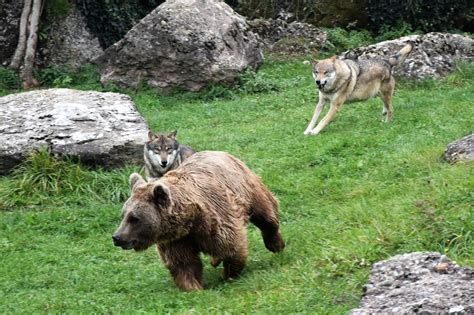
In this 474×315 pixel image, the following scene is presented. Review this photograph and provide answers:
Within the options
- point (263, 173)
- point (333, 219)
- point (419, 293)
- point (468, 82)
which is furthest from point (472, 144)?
point (468, 82)

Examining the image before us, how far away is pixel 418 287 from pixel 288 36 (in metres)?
15.7

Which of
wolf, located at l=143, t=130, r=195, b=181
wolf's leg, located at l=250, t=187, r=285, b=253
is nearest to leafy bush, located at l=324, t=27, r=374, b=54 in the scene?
wolf, located at l=143, t=130, r=195, b=181

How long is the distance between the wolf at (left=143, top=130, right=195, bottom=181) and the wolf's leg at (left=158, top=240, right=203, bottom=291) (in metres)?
3.67

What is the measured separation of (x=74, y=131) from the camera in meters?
12.2

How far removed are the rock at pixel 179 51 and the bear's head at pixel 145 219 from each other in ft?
34.5

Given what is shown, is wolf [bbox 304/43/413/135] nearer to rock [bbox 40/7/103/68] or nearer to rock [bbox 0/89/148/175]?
rock [bbox 0/89/148/175]

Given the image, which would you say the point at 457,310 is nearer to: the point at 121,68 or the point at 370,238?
the point at 370,238

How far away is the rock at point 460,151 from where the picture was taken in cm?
992

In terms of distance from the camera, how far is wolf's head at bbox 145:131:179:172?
36.9 feet

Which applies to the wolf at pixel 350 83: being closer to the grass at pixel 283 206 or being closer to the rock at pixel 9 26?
the grass at pixel 283 206

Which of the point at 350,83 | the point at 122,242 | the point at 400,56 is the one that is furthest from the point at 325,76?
the point at 122,242

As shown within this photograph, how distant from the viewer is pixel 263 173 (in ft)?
38.9

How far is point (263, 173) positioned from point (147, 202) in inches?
182

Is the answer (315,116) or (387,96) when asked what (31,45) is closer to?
(315,116)
